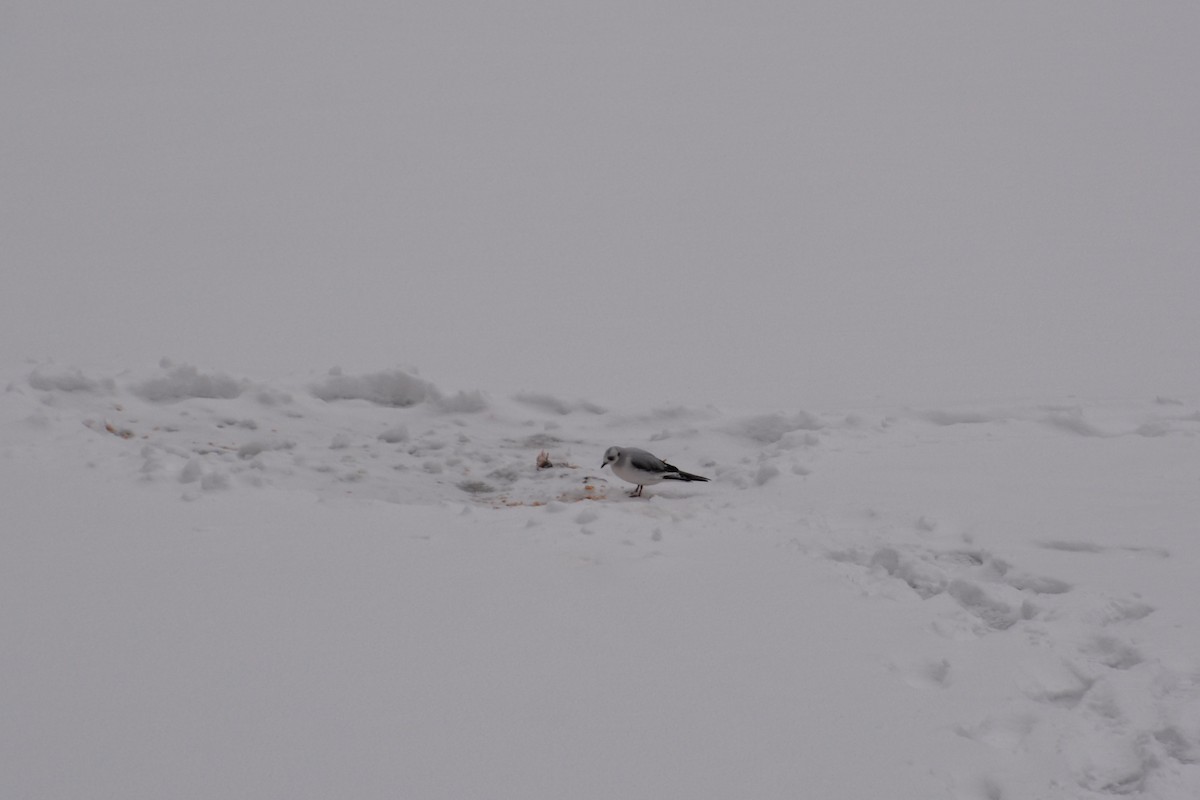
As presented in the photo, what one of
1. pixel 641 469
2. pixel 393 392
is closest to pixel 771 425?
pixel 641 469

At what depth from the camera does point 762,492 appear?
429cm

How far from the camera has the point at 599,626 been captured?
278 centimetres

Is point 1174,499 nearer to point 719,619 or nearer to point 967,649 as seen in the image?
point 967,649

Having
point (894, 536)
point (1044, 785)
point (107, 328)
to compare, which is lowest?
point (1044, 785)

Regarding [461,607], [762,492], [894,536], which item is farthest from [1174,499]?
[461,607]

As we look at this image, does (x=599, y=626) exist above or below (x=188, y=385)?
below

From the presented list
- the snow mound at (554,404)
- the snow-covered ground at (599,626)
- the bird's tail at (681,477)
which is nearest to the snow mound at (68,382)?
the snow-covered ground at (599,626)

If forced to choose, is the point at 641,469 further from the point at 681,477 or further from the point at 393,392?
the point at 393,392

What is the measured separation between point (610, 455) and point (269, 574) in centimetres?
202

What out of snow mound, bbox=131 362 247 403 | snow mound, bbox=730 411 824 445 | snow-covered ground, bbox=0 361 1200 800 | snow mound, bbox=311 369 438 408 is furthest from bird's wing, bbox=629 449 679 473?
snow mound, bbox=131 362 247 403

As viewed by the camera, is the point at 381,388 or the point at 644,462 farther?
the point at 381,388

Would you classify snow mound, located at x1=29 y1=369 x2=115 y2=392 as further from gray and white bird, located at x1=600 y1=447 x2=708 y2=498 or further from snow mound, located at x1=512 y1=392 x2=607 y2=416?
gray and white bird, located at x1=600 y1=447 x2=708 y2=498

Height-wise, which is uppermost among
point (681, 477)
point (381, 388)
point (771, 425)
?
point (381, 388)

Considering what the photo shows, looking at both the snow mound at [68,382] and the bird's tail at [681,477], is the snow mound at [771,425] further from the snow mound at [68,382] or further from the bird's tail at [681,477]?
the snow mound at [68,382]
